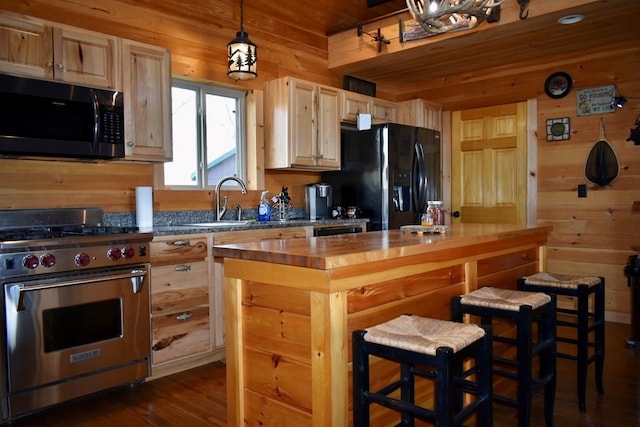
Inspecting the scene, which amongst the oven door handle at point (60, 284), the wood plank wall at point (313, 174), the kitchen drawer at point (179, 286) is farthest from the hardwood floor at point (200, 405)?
the wood plank wall at point (313, 174)

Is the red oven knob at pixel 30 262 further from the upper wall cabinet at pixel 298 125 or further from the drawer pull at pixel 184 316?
the upper wall cabinet at pixel 298 125

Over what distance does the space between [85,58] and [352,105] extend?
246 centimetres

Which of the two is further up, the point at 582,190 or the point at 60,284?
the point at 582,190

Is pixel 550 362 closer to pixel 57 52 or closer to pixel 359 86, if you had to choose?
pixel 57 52

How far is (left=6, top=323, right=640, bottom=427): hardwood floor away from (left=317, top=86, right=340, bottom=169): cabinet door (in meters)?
2.12

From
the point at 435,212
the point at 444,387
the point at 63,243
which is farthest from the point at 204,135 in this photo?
the point at 444,387

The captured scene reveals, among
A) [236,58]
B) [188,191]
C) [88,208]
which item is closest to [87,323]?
[88,208]

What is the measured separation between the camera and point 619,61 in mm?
4160

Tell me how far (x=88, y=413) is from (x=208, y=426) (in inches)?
27.1

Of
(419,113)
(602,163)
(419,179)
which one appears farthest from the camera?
(419,113)

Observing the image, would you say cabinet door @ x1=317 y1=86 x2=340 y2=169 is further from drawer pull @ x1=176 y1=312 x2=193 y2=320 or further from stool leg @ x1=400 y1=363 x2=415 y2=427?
stool leg @ x1=400 y1=363 x2=415 y2=427

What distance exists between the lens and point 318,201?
453 cm

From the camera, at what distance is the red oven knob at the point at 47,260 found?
7.82 feet

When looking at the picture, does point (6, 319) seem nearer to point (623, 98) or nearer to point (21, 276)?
point (21, 276)
